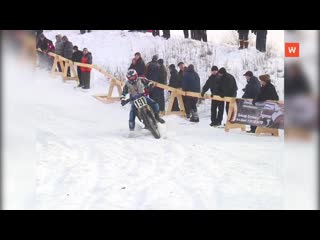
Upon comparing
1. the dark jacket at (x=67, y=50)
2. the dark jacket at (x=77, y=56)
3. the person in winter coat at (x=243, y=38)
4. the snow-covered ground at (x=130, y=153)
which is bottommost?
the snow-covered ground at (x=130, y=153)

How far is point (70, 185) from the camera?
4.89 metres

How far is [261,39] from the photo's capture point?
502 cm

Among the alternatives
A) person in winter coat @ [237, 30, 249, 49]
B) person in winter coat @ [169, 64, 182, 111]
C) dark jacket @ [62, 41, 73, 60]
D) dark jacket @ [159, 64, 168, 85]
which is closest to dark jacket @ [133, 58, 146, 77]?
dark jacket @ [159, 64, 168, 85]

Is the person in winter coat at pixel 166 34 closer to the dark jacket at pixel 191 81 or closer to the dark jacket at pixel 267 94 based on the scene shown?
the dark jacket at pixel 191 81

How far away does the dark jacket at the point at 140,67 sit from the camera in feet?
17.2

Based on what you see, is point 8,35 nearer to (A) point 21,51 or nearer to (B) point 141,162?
(A) point 21,51

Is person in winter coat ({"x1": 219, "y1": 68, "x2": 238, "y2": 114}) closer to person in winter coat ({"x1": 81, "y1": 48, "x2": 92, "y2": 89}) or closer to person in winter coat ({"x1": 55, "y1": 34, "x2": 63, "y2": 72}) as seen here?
person in winter coat ({"x1": 81, "y1": 48, "x2": 92, "y2": 89})

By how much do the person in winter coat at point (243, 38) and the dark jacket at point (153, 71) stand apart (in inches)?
34.4

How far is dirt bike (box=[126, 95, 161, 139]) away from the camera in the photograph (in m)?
5.33

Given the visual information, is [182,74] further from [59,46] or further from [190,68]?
[59,46]

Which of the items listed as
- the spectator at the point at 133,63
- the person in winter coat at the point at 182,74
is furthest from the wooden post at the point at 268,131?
the spectator at the point at 133,63

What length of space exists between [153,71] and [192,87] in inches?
17.6

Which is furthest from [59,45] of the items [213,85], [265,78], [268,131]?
[268,131]

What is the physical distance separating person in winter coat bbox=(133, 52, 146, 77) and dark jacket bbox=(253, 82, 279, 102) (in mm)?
1192
